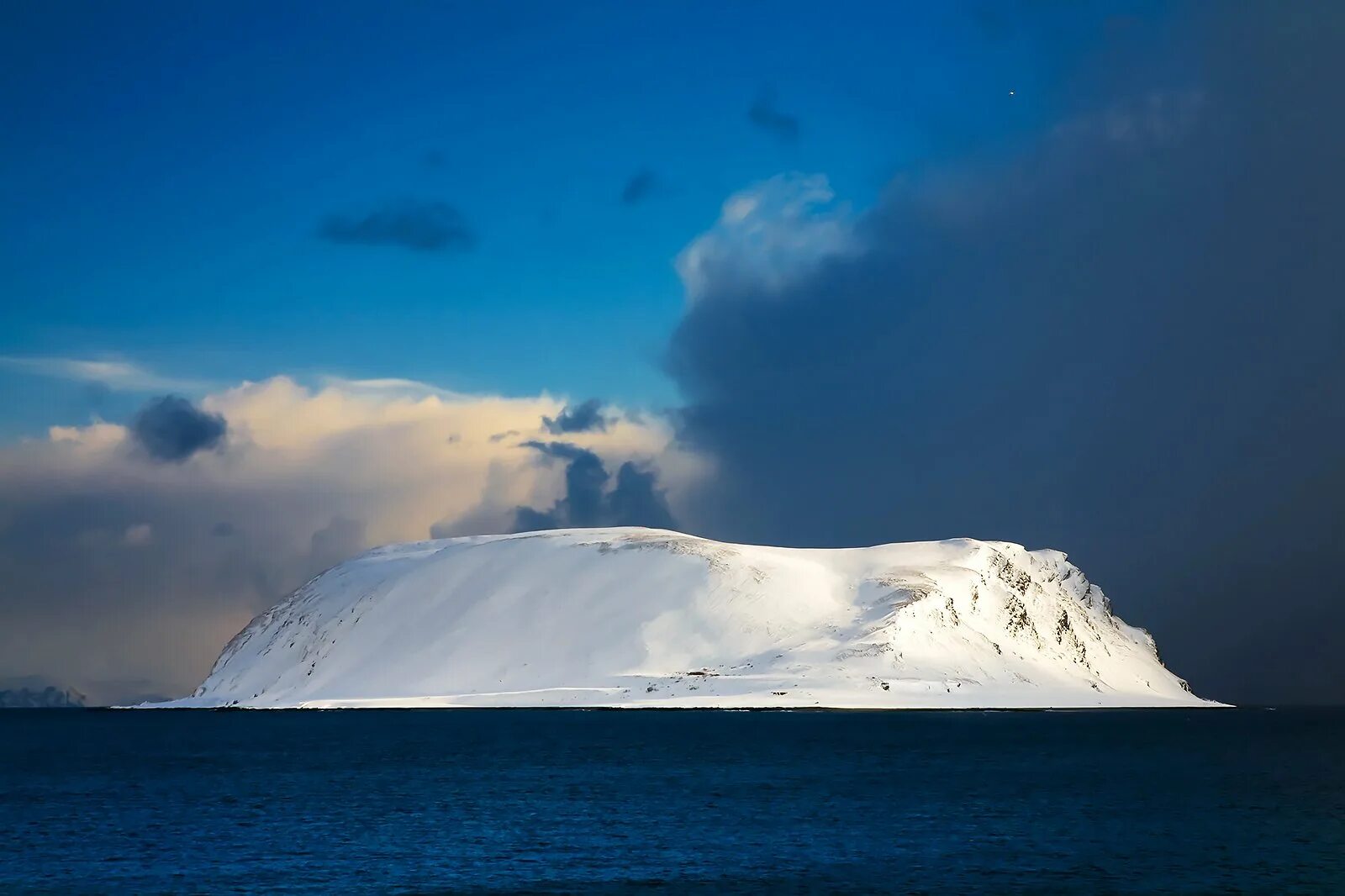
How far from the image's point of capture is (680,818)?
82688 millimetres

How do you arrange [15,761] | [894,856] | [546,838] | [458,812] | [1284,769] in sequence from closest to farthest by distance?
1. [894,856]
2. [546,838]
3. [458,812]
4. [1284,769]
5. [15,761]

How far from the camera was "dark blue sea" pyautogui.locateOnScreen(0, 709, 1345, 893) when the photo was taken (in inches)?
2404

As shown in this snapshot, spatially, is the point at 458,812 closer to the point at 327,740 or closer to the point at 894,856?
the point at 894,856

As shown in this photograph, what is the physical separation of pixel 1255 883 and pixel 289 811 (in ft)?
188

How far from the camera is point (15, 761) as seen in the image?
469 ft

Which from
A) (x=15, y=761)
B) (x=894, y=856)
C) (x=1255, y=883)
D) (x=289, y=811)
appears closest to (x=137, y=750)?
(x=15, y=761)

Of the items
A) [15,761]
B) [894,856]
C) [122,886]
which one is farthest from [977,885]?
[15,761]

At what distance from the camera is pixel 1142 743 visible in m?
159

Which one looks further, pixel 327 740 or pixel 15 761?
pixel 327 740

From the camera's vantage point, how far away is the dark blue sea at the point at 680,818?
2404 inches

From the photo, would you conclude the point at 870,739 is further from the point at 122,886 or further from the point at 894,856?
the point at 122,886

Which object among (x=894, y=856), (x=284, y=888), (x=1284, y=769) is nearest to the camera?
(x=284, y=888)

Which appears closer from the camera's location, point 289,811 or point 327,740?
point 289,811

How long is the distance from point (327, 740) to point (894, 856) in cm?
10799
